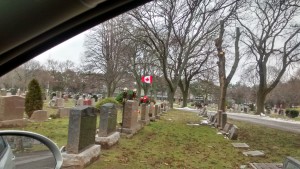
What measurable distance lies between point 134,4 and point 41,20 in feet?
1.46

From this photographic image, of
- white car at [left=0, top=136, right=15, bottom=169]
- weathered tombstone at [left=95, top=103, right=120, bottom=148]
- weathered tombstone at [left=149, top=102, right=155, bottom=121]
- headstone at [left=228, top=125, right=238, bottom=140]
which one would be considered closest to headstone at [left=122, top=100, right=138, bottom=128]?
weathered tombstone at [left=95, top=103, right=120, bottom=148]

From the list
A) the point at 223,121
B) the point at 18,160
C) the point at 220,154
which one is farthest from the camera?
the point at 223,121

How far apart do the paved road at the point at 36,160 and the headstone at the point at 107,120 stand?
6063mm

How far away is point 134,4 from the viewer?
1.63 m

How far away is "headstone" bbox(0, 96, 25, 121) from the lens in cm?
1182

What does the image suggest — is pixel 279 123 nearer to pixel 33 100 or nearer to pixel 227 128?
pixel 227 128

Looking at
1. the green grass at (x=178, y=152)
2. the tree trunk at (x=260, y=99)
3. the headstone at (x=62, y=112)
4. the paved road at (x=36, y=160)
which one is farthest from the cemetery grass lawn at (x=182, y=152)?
the tree trunk at (x=260, y=99)

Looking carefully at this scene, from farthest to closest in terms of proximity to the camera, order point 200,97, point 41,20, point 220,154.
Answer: point 200,97 → point 220,154 → point 41,20

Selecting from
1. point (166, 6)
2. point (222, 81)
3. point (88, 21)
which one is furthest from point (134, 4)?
point (222, 81)

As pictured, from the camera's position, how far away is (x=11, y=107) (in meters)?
12.3

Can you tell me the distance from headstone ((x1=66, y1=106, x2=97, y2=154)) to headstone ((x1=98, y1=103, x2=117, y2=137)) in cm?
171

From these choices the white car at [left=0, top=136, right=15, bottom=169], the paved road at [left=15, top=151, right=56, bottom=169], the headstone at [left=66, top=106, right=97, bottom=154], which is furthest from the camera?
the headstone at [left=66, top=106, right=97, bottom=154]

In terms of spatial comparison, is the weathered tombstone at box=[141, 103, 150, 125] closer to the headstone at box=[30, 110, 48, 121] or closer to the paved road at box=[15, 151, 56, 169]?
the headstone at box=[30, 110, 48, 121]

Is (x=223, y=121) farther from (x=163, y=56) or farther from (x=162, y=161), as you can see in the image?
(x=163, y=56)
